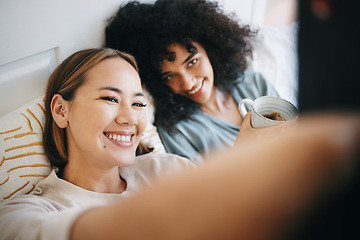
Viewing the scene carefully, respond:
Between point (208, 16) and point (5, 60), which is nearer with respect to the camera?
point (5, 60)

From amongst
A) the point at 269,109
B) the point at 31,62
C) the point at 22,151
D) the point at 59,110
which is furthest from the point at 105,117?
the point at 269,109

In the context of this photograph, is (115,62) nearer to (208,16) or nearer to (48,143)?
(48,143)

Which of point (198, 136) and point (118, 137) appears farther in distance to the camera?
point (198, 136)

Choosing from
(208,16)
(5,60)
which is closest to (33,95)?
(5,60)

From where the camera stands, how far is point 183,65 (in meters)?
1.40

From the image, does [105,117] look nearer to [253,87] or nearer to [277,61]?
[253,87]

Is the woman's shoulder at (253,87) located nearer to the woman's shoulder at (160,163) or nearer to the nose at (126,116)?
the woman's shoulder at (160,163)

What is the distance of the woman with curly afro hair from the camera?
1388mm

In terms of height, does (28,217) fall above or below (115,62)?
below

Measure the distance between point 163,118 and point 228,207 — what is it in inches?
45.5

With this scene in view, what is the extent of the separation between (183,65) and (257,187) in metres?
1.18

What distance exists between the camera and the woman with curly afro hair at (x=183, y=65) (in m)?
1.39

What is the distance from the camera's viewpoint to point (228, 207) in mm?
280

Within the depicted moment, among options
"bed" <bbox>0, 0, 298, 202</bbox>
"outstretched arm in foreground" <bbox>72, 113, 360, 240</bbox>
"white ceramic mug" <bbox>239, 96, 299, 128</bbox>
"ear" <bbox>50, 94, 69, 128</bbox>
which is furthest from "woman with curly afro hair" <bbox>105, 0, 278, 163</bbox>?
"outstretched arm in foreground" <bbox>72, 113, 360, 240</bbox>
